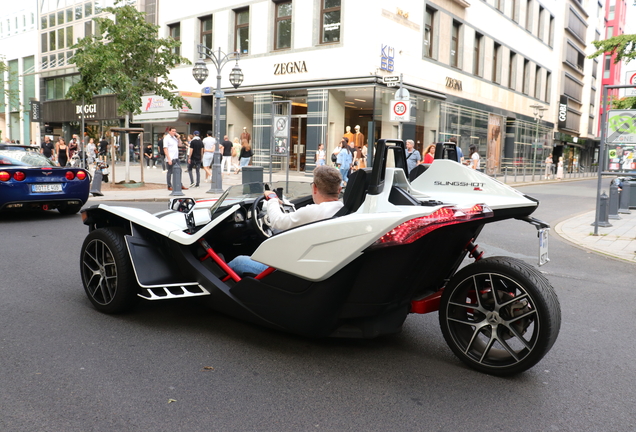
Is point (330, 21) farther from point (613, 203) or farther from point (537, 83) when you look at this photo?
point (537, 83)

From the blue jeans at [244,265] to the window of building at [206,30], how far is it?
1143 inches

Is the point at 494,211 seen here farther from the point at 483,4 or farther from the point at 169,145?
the point at 483,4

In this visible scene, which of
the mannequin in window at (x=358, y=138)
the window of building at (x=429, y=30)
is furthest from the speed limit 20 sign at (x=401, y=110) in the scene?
the window of building at (x=429, y=30)

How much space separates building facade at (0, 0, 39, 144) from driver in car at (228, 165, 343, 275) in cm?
4890

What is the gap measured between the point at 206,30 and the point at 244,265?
97.8 ft

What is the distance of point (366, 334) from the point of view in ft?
11.3

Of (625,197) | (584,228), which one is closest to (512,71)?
(625,197)

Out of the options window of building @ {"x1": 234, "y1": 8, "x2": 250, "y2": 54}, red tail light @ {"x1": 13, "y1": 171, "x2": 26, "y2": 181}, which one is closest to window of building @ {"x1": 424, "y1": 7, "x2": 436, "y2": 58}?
window of building @ {"x1": 234, "y1": 8, "x2": 250, "y2": 54}

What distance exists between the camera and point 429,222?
2.94m

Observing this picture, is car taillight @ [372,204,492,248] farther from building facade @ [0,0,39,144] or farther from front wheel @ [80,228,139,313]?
building facade @ [0,0,39,144]

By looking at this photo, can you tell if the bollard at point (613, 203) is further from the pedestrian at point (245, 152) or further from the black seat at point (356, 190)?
the pedestrian at point (245, 152)

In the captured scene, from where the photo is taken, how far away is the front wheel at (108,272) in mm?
4113

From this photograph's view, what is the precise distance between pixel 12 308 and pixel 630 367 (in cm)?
456

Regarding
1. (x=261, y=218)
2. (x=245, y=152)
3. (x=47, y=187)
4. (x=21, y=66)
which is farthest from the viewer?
(x=21, y=66)
